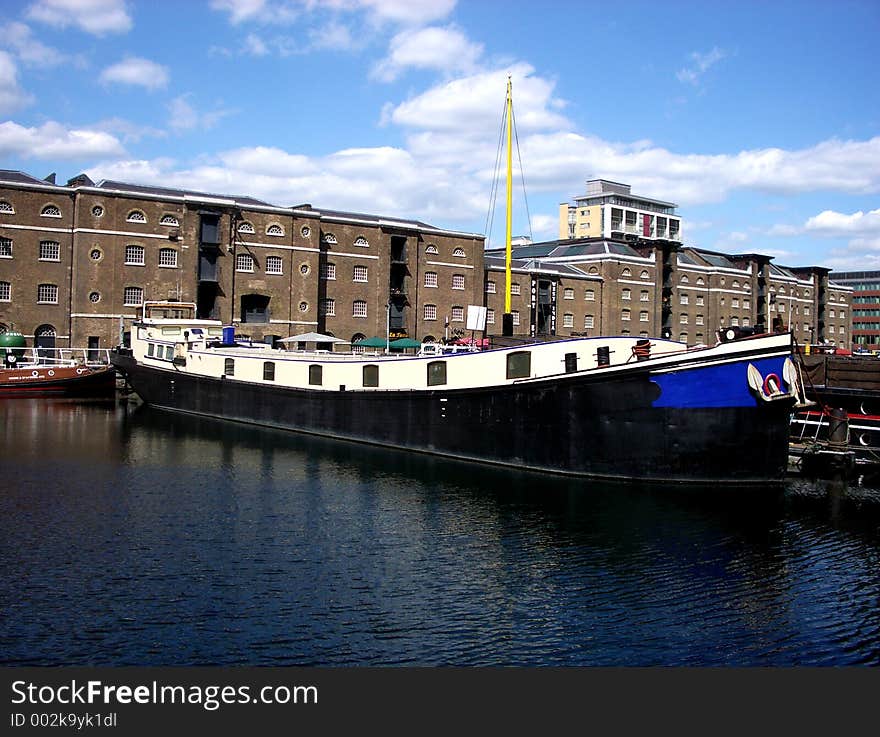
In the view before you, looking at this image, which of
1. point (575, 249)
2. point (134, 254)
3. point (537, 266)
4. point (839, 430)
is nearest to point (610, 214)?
point (575, 249)

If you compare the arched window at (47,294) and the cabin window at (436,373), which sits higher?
the arched window at (47,294)

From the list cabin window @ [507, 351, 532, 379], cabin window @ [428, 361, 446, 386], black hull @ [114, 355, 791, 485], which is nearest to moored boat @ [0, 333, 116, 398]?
black hull @ [114, 355, 791, 485]

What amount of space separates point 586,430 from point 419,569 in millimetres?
12385

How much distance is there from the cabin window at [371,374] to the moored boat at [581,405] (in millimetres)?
88

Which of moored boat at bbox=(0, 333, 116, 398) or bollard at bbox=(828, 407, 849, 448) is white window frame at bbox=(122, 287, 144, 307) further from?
bollard at bbox=(828, 407, 849, 448)

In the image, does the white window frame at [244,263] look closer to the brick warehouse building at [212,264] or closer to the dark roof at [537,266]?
the brick warehouse building at [212,264]

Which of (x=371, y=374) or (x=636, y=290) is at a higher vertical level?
(x=636, y=290)

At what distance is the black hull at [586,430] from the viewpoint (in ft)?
91.5

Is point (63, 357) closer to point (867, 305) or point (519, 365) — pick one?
point (519, 365)

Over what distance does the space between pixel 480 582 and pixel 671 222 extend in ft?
569

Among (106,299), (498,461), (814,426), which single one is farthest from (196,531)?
(106,299)

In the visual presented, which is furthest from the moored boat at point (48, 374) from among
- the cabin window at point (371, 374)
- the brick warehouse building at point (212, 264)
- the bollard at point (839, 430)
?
the bollard at point (839, 430)

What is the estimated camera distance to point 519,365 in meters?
31.7

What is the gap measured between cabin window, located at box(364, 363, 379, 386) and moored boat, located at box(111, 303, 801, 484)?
0.09 meters
